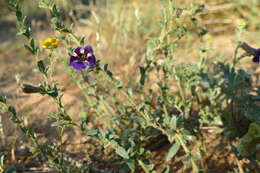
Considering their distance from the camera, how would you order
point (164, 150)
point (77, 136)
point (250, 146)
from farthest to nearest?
point (77, 136)
point (164, 150)
point (250, 146)

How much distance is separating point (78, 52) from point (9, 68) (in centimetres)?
301

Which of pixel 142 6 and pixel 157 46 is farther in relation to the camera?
pixel 142 6

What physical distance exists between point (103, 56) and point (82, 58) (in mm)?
1978

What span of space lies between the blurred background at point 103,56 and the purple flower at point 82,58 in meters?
0.44

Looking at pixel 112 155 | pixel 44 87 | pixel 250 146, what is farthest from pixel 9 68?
pixel 250 146

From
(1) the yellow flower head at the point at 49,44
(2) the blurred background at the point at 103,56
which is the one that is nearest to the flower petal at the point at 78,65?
(1) the yellow flower head at the point at 49,44

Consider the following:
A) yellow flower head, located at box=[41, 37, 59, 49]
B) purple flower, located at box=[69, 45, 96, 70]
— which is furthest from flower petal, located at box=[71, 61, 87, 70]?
yellow flower head, located at box=[41, 37, 59, 49]

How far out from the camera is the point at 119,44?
3.68 m

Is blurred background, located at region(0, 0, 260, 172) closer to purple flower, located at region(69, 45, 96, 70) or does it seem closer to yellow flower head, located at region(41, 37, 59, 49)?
yellow flower head, located at region(41, 37, 59, 49)

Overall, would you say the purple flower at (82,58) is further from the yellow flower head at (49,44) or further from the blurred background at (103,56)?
the blurred background at (103,56)

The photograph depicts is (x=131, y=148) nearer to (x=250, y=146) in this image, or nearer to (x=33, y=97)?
(x=250, y=146)

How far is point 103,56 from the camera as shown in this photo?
3.32 metres

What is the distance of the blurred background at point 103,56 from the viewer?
78.5 inches

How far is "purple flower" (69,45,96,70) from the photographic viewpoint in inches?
52.9
